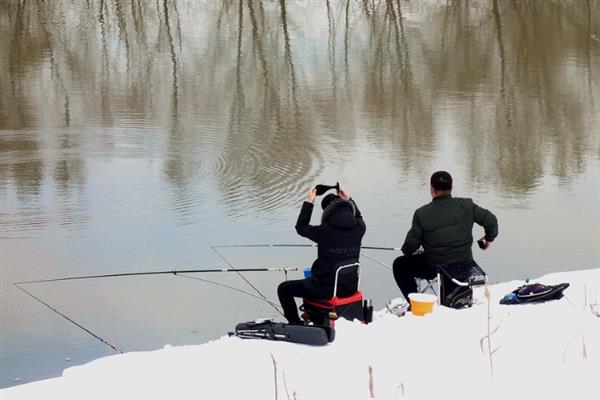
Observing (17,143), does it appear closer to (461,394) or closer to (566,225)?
(566,225)

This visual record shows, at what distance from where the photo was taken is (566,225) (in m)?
8.55

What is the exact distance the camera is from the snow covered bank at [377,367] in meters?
3.34

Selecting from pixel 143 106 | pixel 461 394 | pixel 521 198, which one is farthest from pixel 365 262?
pixel 143 106

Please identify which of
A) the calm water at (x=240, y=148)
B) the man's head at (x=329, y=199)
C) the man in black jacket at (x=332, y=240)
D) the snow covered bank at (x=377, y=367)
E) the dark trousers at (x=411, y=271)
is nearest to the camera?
the snow covered bank at (x=377, y=367)

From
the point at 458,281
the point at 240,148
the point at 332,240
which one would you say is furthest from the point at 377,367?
the point at 240,148

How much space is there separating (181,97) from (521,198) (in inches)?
334

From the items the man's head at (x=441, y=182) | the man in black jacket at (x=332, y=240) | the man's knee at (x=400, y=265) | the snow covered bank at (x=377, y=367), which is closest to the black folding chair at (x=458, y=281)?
the man's knee at (x=400, y=265)

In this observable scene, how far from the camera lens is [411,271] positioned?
17.3 ft

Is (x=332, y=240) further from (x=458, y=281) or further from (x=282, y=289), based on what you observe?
(x=458, y=281)

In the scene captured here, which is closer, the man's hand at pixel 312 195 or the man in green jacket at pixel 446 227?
the man's hand at pixel 312 195

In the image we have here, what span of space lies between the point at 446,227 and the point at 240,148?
7542 mm

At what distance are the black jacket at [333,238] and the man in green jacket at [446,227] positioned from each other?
0.41m

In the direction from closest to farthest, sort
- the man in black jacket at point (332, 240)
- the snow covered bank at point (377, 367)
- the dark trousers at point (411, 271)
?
the snow covered bank at point (377, 367)
the man in black jacket at point (332, 240)
the dark trousers at point (411, 271)

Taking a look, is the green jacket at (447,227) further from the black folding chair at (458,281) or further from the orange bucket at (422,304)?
the orange bucket at (422,304)
